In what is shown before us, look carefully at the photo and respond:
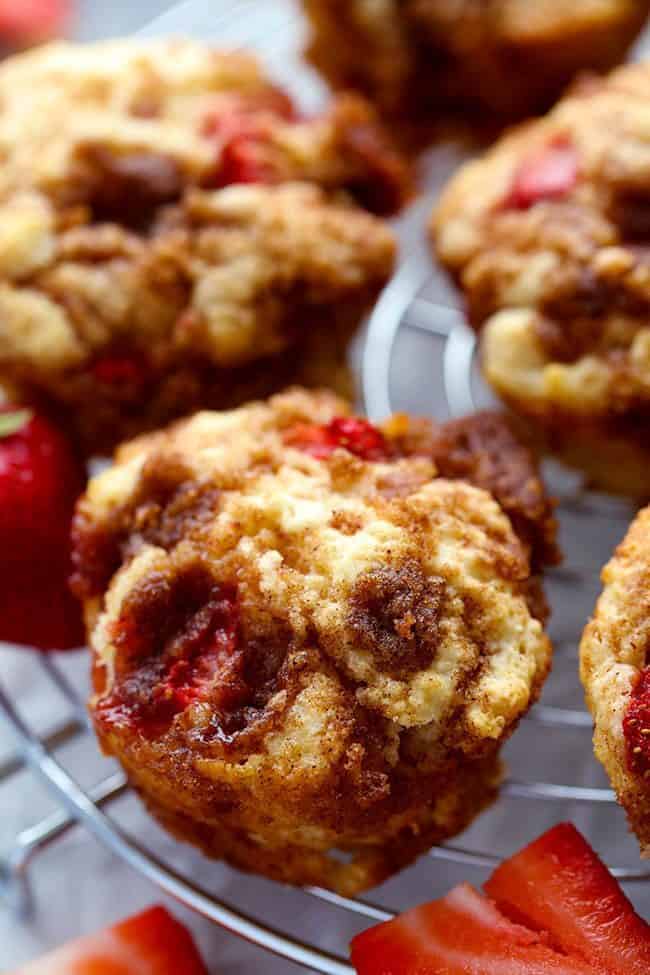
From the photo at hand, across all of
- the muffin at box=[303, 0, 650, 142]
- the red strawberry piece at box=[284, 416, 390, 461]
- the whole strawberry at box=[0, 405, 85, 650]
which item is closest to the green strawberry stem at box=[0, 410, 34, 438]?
the whole strawberry at box=[0, 405, 85, 650]

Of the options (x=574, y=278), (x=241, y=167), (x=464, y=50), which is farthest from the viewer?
(x=464, y=50)

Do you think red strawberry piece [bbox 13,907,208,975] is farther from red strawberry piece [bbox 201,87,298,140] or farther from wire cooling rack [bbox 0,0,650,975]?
red strawberry piece [bbox 201,87,298,140]

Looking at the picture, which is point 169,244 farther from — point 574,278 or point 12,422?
point 574,278

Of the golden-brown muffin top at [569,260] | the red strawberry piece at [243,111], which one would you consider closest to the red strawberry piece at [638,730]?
the golden-brown muffin top at [569,260]

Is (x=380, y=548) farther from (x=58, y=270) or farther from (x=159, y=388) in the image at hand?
(x=58, y=270)

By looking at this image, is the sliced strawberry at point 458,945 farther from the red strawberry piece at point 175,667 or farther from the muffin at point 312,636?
the red strawberry piece at point 175,667

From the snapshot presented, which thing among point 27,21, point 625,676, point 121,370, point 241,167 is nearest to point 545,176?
point 241,167

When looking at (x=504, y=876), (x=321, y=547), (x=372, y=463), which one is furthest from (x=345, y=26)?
(x=504, y=876)
